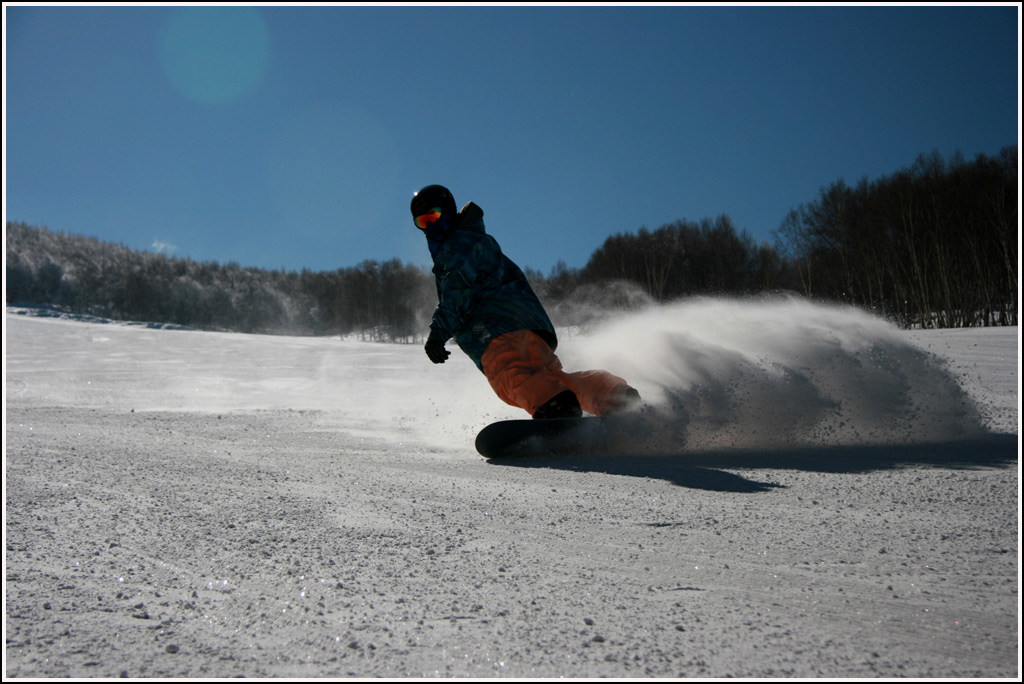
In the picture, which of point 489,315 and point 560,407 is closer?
point 560,407

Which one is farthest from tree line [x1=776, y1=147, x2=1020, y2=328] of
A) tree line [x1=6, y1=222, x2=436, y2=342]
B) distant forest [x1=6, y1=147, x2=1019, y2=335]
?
Answer: tree line [x1=6, y1=222, x2=436, y2=342]

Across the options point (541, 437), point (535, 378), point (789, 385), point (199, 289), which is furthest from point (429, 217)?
point (199, 289)

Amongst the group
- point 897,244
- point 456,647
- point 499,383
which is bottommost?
point 456,647

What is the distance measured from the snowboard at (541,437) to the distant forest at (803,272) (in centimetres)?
1124

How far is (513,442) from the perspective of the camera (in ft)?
9.86

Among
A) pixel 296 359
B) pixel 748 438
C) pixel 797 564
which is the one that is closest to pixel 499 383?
pixel 748 438

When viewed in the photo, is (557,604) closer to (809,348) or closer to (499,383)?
(499,383)

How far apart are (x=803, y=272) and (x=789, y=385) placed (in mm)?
27981

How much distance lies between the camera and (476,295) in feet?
11.8

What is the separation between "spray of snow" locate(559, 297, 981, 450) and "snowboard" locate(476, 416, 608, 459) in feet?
1.00

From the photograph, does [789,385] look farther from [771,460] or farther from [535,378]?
[535,378]

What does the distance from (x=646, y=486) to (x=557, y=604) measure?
111cm

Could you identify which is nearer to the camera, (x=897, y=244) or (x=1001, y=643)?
(x=1001, y=643)

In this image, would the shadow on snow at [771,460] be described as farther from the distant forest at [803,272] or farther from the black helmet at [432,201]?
the distant forest at [803,272]
